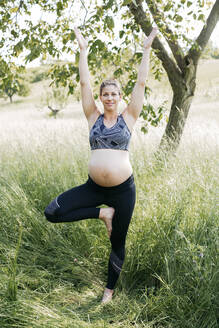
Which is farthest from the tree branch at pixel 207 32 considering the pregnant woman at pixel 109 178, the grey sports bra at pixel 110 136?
the grey sports bra at pixel 110 136

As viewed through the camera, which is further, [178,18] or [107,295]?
[178,18]

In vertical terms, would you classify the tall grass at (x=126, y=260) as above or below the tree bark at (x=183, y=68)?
below

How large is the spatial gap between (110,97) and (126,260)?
5.47ft

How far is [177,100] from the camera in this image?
5.89 meters

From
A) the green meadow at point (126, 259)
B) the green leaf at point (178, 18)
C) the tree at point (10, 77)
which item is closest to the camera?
the green meadow at point (126, 259)

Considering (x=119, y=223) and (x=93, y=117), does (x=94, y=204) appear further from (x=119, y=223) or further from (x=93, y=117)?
(x=93, y=117)

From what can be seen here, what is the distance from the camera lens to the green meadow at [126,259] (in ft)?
8.20

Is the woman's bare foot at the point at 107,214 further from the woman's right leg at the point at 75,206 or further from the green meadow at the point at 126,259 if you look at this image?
the green meadow at the point at 126,259

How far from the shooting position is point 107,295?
2898mm

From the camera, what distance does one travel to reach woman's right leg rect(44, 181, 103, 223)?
2758mm

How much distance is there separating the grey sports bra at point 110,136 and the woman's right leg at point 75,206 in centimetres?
41

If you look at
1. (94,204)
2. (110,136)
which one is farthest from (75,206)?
(110,136)

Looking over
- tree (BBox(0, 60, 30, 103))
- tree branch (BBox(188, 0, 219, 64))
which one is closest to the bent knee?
tree (BBox(0, 60, 30, 103))

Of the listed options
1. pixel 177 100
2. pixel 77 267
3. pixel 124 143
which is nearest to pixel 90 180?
pixel 124 143
